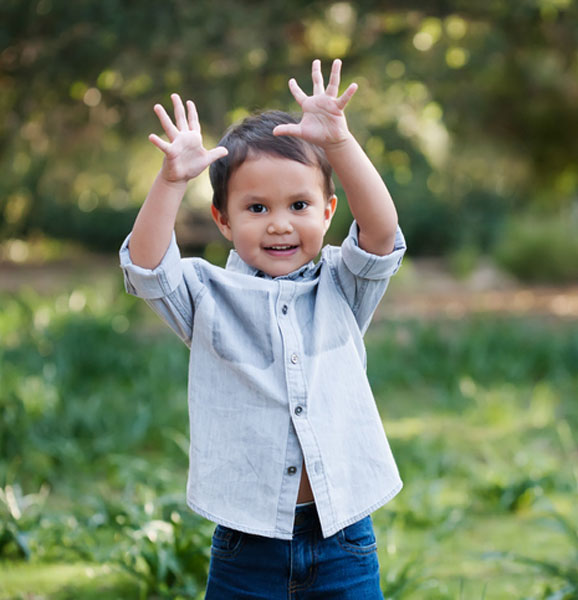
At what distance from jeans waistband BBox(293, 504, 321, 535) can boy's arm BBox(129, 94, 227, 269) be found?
526mm

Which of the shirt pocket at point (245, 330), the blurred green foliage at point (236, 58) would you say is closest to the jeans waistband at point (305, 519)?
the shirt pocket at point (245, 330)

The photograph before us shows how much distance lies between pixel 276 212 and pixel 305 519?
0.57 m

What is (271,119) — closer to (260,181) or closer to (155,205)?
(260,181)

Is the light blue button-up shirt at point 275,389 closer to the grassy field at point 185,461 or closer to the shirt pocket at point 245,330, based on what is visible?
the shirt pocket at point 245,330

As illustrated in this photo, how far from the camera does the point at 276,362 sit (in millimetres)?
1599

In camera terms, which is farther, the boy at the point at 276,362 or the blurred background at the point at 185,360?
the blurred background at the point at 185,360

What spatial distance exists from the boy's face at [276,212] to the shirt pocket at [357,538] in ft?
→ 1.64

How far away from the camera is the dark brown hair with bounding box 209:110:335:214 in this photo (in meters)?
1.58

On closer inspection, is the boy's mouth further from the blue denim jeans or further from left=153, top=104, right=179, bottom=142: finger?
the blue denim jeans

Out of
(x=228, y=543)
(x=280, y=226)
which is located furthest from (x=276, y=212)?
(x=228, y=543)

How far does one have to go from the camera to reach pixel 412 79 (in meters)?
5.35

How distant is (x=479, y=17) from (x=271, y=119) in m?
4.50

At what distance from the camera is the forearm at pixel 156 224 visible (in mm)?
1509

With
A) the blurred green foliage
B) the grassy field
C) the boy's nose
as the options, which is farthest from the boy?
the blurred green foliage
